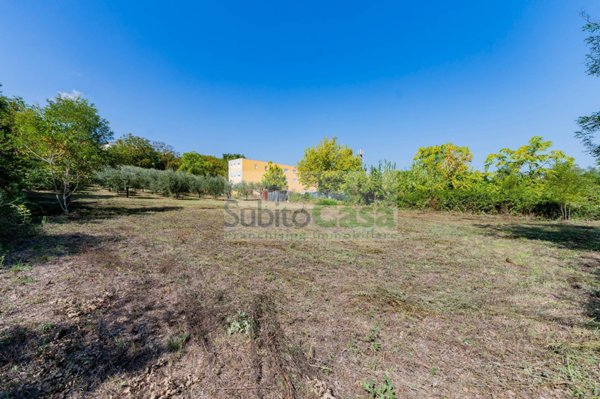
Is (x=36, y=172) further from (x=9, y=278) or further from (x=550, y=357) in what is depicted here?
(x=550, y=357)

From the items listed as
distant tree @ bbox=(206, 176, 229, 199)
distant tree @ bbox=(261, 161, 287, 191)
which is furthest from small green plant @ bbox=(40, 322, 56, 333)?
distant tree @ bbox=(261, 161, 287, 191)

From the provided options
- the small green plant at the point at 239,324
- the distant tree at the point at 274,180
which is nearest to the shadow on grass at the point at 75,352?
the small green plant at the point at 239,324

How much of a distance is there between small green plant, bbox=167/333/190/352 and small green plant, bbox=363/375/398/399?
167 centimetres

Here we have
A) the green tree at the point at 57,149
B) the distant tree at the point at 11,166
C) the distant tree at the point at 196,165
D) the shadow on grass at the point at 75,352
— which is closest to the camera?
the shadow on grass at the point at 75,352

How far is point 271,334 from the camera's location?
2.26m

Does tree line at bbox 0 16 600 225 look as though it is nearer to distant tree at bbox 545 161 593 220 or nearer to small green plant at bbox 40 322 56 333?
distant tree at bbox 545 161 593 220

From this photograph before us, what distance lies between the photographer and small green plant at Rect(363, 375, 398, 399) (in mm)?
1572

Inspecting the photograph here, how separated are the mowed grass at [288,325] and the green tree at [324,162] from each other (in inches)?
838

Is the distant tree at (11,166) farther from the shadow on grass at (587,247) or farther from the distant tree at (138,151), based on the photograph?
the distant tree at (138,151)

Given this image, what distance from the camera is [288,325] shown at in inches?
95.3

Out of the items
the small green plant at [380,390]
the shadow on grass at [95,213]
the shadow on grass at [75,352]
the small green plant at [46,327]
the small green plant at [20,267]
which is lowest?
the small green plant at [380,390]

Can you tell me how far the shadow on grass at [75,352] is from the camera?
60.2 inches

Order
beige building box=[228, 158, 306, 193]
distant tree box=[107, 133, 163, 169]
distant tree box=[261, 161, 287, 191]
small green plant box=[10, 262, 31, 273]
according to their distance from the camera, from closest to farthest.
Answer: small green plant box=[10, 262, 31, 273] → distant tree box=[261, 161, 287, 191] → distant tree box=[107, 133, 163, 169] → beige building box=[228, 158, 306, 193]

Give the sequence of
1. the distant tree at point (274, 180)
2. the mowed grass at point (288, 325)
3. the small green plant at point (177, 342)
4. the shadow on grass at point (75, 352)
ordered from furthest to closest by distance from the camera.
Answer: the distant tree at point (274, 180) → the small green plant at point (177, 342) → the mowed grass at point (288, 325) → the shadow on grass at point (75, 352)
